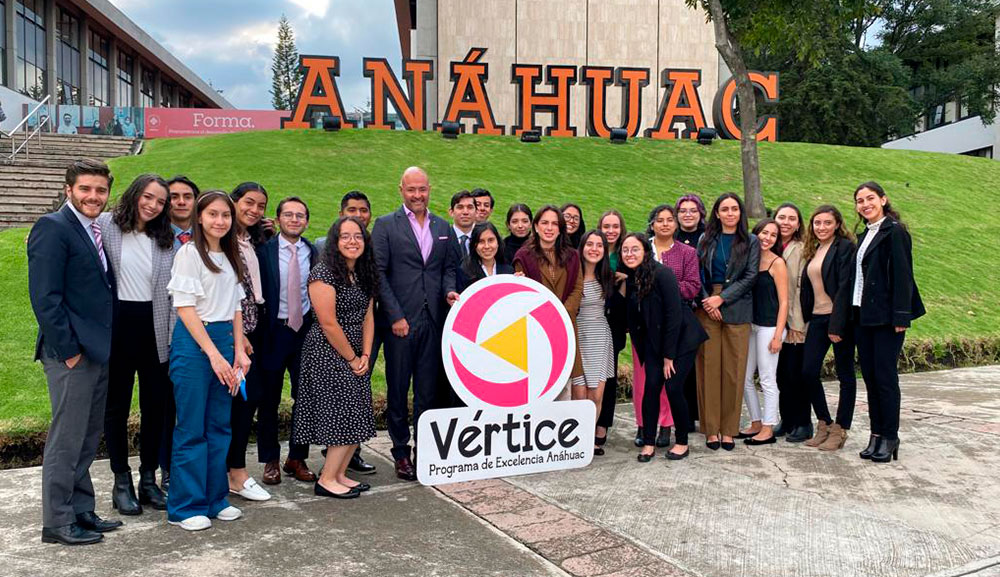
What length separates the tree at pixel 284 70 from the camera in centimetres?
8106

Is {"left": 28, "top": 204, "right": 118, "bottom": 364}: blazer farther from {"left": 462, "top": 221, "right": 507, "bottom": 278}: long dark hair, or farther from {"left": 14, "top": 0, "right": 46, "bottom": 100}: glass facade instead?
{"left": 14, "top": 0, "right": 46, "bottom": 100}: glass facade

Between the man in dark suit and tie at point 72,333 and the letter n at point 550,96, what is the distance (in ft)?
65.0

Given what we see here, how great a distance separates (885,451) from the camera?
569cm

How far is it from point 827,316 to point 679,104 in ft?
62.4

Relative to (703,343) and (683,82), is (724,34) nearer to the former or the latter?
(683,82)

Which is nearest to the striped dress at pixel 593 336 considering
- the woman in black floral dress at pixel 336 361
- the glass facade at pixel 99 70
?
the woman in black floral dress at pixel 336 361

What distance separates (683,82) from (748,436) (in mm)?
19136

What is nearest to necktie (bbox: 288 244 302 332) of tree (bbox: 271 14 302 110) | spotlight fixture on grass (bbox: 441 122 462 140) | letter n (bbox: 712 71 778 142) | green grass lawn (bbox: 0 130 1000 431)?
green grass lawn (bbox: 0 130 1000 431)

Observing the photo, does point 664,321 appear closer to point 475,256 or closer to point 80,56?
point 475,256

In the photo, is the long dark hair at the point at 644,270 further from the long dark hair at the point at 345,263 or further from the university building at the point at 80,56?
the university building at the point at 80,56

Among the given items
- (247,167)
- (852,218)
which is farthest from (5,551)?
(852,218)

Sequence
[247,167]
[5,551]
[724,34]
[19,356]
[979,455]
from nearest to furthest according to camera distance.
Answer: [5,551]
[979,455]
[19,356]
[247,167]
[724,34]

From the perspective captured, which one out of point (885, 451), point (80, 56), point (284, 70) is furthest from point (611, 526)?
point (284, 70)

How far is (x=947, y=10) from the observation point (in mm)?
44500
